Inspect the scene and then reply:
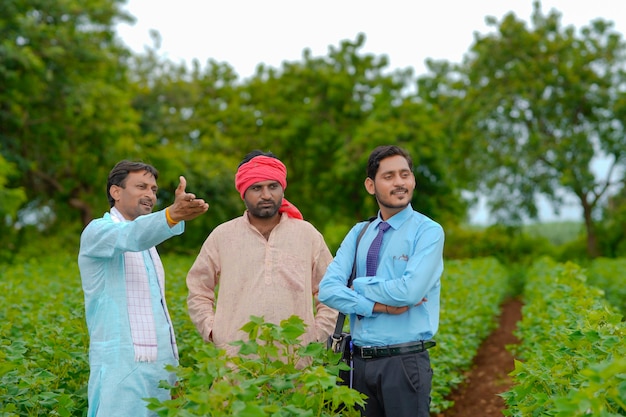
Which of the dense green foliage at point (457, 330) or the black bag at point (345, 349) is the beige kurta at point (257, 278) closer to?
the black bag at point (345, 349)

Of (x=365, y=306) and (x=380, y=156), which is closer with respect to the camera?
(x=365, y=306)

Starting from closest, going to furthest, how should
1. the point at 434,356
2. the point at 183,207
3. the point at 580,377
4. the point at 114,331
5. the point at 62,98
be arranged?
the point at 580,377 < the point at 183,207 < the point at 114,331 < the point at 434,356 < the point at 62,98

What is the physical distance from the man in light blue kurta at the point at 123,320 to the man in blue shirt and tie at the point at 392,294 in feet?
3.01

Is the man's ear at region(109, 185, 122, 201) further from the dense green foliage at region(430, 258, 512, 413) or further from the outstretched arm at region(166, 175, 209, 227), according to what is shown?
the dense green foliage at region(430, 258, 512, 413)

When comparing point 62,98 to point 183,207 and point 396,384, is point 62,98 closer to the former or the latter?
point 183,207

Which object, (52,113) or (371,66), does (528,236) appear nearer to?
(371,66)

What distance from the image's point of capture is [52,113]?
78.8ft

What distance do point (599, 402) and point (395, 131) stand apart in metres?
28.4

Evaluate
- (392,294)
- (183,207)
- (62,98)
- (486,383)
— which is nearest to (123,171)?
(183,207)

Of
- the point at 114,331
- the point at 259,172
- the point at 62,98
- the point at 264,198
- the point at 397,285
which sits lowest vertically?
the point at 114,331

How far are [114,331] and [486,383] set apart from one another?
23.3ft

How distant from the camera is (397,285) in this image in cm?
375

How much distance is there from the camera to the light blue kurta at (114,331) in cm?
381

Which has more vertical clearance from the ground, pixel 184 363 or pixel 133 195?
pixel 133 195
